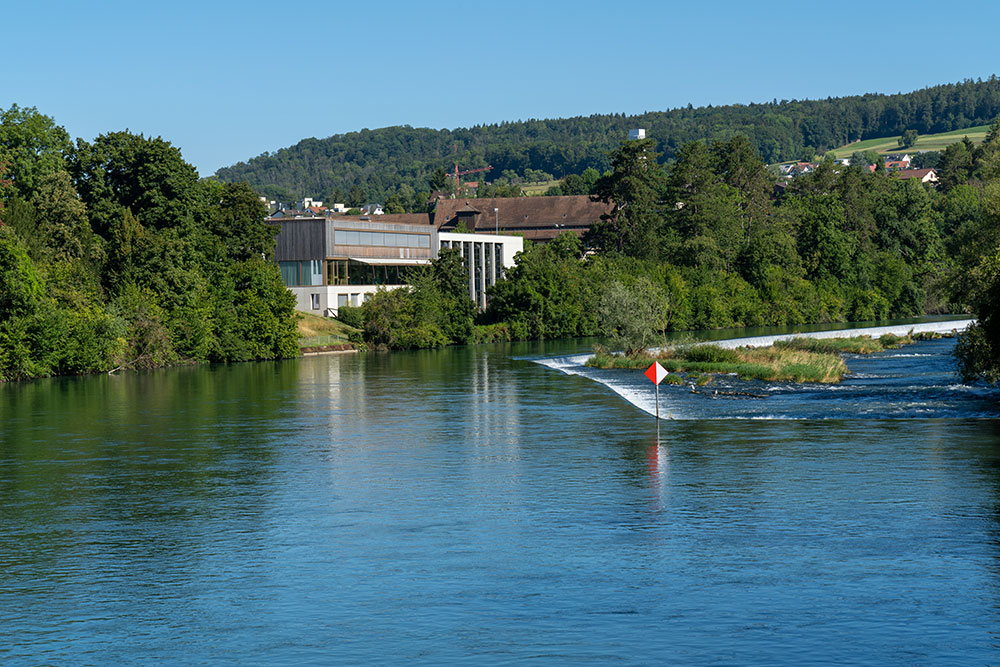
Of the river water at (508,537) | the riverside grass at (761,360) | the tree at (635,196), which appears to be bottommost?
the river water at (508,537)

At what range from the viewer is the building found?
130125 millimetres

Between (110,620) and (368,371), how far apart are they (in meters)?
65.3

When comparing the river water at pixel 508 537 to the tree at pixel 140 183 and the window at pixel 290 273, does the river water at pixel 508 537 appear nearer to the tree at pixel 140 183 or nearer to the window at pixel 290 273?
the tree at pixel 140 183

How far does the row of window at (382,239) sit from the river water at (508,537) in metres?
82.3

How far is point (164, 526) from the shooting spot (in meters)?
27.8

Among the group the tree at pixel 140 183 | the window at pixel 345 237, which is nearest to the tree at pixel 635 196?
the window at pixel 345 237

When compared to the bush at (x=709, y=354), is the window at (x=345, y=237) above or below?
above

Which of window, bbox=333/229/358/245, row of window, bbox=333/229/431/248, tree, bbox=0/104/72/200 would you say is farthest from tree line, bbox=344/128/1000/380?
tree, bbox=0/104/72/200

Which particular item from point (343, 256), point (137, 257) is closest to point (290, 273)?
point (343, 256)

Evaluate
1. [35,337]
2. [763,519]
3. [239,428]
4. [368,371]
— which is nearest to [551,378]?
[368,371]

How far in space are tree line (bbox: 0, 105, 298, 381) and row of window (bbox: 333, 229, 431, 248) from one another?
15256mm

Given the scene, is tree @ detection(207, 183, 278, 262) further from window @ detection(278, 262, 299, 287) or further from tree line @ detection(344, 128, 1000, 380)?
tree line @ detection(344, 128, 1000, 380)

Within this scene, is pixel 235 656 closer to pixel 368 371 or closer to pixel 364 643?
pixel 364 643

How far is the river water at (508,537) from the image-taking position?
1845 centimetres
